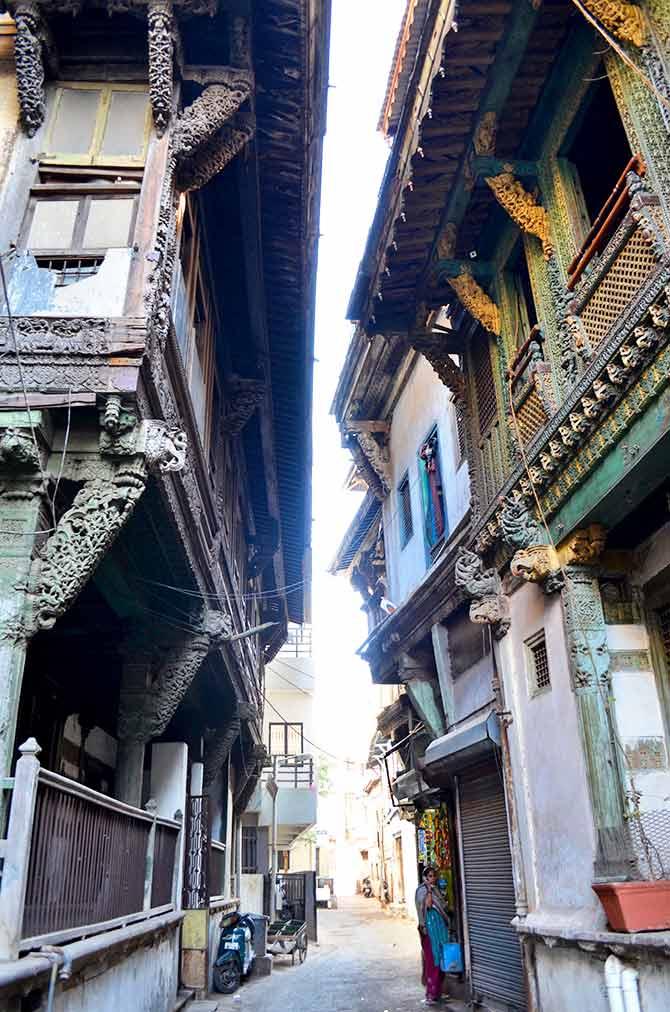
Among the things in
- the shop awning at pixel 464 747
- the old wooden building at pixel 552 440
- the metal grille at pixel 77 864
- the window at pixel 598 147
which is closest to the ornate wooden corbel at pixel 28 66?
the old wooden building at pixel 552 440

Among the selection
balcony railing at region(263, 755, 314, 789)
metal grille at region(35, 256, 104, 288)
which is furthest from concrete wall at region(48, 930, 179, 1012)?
balcony railing at region(263, 755, 314, 789)

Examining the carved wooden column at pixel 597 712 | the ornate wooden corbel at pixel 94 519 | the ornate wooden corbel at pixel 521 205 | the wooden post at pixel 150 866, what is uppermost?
the ornate wooden corbel at pixel 521 205

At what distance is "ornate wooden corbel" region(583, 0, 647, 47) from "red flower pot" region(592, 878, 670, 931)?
5.68 meters

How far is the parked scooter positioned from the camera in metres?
12.5

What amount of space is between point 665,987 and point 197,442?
5.76m

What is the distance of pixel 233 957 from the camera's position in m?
12.8

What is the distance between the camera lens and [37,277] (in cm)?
603

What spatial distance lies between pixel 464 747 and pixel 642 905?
419cm

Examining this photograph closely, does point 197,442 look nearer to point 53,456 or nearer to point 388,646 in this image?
point 53,456

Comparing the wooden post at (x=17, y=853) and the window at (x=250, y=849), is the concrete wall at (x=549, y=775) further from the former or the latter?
the window at (x=250, y=849)

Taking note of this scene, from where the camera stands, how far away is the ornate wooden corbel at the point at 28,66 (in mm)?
6746

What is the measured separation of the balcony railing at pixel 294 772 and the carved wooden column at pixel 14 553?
870 inches

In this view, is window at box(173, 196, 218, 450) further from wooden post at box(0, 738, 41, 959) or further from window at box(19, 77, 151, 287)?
wooden post at box(0, 738, 41, 959)

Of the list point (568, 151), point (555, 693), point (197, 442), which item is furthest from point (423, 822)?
point (568, 151)
